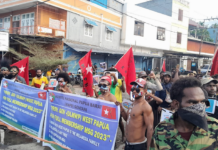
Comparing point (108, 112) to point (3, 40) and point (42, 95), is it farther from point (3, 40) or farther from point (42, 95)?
point (3, 40)

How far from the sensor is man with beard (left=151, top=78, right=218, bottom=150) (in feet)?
4.48

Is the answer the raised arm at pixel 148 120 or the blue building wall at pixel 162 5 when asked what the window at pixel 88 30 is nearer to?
the blue building wall at pixel 162 5

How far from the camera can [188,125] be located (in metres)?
1.44

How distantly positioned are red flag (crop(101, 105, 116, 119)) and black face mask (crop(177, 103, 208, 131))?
5.14 ft

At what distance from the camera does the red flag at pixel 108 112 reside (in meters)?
2.88

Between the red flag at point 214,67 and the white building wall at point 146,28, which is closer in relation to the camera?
the red flag at point 214,67

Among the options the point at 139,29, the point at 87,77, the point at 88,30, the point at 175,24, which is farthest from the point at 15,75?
the point at 175,24

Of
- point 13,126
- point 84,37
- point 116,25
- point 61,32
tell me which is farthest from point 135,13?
point 13,126

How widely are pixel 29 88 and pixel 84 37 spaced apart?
15.2 metres

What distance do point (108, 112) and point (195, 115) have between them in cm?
174

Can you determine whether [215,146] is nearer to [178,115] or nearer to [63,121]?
[178,115]

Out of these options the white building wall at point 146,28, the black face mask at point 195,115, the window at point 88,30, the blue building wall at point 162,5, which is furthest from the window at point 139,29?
the black face mask at point 195,115

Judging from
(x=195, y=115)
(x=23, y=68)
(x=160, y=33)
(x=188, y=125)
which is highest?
(x=160, y=33)

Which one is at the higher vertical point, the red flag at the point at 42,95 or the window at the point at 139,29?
the window at the point at 139,29
